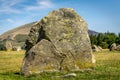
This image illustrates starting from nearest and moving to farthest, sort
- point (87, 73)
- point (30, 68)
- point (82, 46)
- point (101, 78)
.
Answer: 1. point (101, 78)
2. point (87, 73)
3. point (30, 68)
4. point (82, 46)

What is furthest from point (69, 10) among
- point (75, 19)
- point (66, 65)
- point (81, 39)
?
point (66, 65)

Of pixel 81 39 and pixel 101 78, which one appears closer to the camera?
pixel 101 78

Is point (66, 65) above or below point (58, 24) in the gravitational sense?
below

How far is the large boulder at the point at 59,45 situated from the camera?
84.2ft

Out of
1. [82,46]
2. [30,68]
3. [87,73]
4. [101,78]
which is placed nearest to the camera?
[101,78]

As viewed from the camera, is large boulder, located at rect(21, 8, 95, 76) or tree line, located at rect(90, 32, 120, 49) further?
tree line, located at rect(90, 32, 120, 49)

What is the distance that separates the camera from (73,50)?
26.8 meters

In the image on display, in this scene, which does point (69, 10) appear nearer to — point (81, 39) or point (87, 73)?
point (81, 39)

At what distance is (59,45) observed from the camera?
26719 mm

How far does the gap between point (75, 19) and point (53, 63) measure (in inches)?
176

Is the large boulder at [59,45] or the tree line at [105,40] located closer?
the large boulder at [59,45]

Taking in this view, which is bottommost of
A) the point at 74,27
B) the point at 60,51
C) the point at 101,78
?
the point at 101,78

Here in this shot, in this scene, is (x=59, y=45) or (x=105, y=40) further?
(x=105, y=40)

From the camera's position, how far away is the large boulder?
84.2 feet
